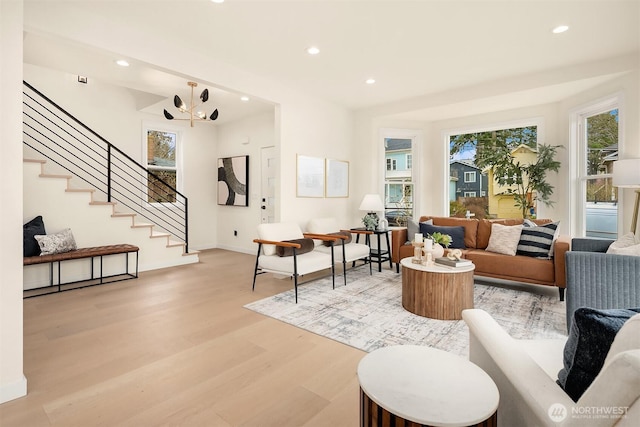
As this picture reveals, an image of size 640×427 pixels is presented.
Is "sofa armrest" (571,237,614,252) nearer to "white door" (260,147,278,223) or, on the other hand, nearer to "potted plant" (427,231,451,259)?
"potted plant" (427,231,451,259)

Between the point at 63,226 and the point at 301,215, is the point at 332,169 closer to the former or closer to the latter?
the point at 301,215

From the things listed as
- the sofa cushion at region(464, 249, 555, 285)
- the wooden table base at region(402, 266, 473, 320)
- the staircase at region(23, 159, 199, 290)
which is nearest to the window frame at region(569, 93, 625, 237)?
the sofa cushion at region(464, 249, 555, 285)

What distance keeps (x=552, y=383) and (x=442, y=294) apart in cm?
217

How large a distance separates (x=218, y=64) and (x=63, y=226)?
2942mm

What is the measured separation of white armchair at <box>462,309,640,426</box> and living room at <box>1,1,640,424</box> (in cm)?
250

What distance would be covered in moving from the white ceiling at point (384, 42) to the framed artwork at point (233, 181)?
1.88 m

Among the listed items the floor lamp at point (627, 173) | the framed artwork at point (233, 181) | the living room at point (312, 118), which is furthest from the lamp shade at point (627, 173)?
the framed artwork at point (233, 181)

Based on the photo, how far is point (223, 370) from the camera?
2.16m

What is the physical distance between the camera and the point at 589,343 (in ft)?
2.90

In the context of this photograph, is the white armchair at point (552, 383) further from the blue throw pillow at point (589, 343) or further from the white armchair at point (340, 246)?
the white armchair at point (340, 246)

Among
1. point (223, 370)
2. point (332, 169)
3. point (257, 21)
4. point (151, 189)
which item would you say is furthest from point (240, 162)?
point (223, 370)

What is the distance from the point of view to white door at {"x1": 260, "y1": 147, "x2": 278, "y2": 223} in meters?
6.21

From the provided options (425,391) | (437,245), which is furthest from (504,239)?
(425,391)

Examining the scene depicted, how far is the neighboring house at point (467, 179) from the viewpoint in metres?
5.73
